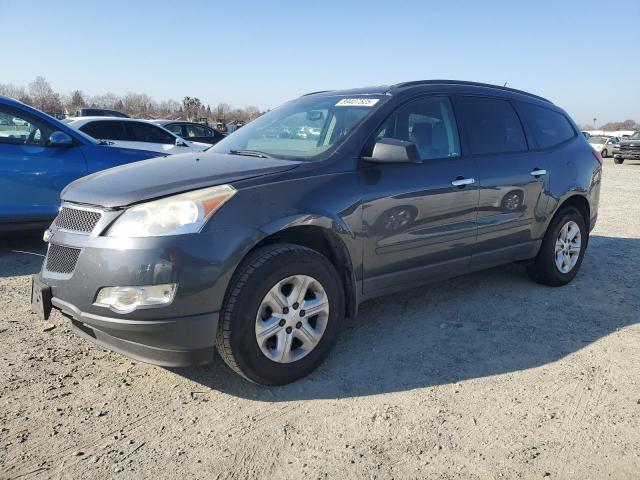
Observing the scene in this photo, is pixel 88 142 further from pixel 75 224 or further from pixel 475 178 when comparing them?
pixel 475 178

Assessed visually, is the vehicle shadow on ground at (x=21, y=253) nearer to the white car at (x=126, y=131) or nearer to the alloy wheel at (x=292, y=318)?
the white car at (x=126, y=131)

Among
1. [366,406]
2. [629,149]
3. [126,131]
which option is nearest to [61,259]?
[366,406]

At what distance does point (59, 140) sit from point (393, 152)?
4196 mm

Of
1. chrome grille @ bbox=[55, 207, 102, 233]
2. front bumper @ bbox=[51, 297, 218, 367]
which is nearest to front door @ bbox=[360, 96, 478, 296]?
front bumper @ bbox=[51, 297, 218, 367]

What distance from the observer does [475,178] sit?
13.2 feet

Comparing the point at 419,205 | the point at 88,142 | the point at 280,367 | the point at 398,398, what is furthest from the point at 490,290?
the point at 88,142

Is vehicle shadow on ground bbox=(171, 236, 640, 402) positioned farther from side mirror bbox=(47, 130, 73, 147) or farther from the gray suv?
side mirror bbox=(47, 130, 73, 147)

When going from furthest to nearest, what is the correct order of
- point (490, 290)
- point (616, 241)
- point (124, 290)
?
point (616, 241) → point (490, 290) → point (124, 290)

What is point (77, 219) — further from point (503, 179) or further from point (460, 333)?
point (503, 179)

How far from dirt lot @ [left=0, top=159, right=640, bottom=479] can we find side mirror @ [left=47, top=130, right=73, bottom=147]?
7.38 ft

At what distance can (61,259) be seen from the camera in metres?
2.94

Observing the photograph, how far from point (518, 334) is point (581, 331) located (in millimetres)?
517

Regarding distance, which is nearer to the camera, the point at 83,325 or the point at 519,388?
the point at 83,325

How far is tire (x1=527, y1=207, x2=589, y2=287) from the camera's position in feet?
15.9
